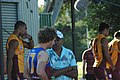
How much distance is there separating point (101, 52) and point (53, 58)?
2949mm

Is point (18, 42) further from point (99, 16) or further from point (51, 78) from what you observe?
point (99, 16)

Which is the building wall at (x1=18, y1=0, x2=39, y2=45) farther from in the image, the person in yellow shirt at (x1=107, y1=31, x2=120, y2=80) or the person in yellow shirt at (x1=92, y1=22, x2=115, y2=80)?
the person in yellow shirt at (x1=92, y1=22, x2=115, y2=80)

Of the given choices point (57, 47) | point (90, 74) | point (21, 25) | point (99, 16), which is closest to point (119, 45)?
point (90, 74)

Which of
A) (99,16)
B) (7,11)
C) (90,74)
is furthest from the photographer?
(99,16)

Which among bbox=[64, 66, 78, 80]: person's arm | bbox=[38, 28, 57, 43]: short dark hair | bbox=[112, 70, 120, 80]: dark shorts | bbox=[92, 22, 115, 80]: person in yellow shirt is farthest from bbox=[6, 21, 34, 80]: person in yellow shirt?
bbox=[38, 28, 57, 43]: short dark hair

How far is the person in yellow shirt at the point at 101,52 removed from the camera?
32.1 ft

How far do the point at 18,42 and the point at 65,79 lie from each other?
2.26m

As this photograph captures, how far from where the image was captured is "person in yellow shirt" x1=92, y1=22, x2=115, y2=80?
32.1ft

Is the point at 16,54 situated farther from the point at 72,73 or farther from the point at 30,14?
the point at 30,14

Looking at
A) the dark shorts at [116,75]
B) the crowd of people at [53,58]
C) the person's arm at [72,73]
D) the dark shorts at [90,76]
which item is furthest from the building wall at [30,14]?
the person's arm at [72,73]

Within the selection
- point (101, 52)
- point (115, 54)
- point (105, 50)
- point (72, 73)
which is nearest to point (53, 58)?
point (72, 73)

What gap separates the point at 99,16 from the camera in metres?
24.1

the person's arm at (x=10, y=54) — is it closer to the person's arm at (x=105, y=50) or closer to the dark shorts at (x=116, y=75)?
the person's arm at (x=105, y=50)

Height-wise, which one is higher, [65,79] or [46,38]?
[46,38]
